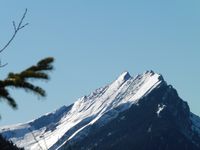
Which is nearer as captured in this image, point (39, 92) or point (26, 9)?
point (39, 92)

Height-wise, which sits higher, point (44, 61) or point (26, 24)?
point (26, 24)

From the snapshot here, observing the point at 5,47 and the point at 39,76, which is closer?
the point at 39,76

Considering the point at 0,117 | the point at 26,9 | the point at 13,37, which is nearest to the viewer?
the point at 0,117

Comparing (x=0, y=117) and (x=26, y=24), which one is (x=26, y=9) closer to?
(x=26, y=24)

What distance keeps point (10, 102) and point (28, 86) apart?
1.89 ft

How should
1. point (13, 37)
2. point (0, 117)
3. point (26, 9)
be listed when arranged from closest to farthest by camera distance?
point (0, 117)
point (13, 37)
point (26, 9)

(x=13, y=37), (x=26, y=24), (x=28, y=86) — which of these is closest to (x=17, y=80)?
(x=28, y=86)

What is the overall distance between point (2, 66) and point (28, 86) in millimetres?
822

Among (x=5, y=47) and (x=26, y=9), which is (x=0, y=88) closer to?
(x=5, y=47)

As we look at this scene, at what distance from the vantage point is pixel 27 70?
13328 mm

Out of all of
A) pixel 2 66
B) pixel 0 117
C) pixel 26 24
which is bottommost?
pixel 0 117

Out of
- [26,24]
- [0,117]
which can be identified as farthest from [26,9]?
[0,117]

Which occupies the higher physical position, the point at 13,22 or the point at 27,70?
the point at 13,22

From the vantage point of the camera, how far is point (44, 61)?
13.4 m
